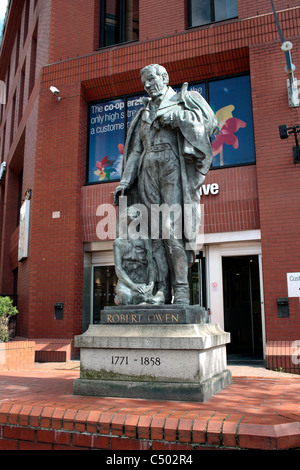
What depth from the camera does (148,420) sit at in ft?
10.6

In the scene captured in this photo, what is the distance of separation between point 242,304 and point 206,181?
3.44 m

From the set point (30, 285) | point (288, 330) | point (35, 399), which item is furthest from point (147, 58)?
point (35, 399)

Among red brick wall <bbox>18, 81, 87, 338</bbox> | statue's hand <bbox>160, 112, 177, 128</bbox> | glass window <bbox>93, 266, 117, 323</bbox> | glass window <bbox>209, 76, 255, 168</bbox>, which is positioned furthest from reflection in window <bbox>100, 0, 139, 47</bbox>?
statue's hand <bbox>160, 112, 177, 128</bbox>

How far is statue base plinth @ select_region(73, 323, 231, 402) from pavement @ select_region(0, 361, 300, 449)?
0.48 feet

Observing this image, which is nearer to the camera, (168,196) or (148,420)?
(148,420)

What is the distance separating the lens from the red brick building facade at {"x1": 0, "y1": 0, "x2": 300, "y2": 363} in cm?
1038

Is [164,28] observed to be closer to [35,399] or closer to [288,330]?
[288,330]

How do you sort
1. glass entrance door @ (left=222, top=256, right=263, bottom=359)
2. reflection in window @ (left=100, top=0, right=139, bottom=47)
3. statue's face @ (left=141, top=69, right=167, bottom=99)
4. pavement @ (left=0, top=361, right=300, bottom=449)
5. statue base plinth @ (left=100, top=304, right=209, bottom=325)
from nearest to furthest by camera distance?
pavement @ (left=0, top=361, right=300, bottom=449)
statue base plinth @ (left=100, top=304, right=209, bottom=325)
statue's face @ (left=141, top=69, right=167, bottom=99)
glass entrance door @ (left=222, top=256, right=263, bottom=359)
reflection in window @ (left=100, top=0, right=139, bottom=47)

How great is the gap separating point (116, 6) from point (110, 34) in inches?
46.7

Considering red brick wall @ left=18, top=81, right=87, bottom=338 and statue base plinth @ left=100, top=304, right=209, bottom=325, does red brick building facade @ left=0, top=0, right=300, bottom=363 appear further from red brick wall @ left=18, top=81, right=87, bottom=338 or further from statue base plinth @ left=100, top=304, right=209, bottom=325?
statue base plinth @ left=100, top=304, right=209, bottom=325

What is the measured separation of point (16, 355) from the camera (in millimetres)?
8445

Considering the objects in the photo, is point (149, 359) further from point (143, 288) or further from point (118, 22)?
point (118, 22)

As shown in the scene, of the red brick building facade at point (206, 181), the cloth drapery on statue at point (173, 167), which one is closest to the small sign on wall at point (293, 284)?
the red brick building facade at point (206, 181)
